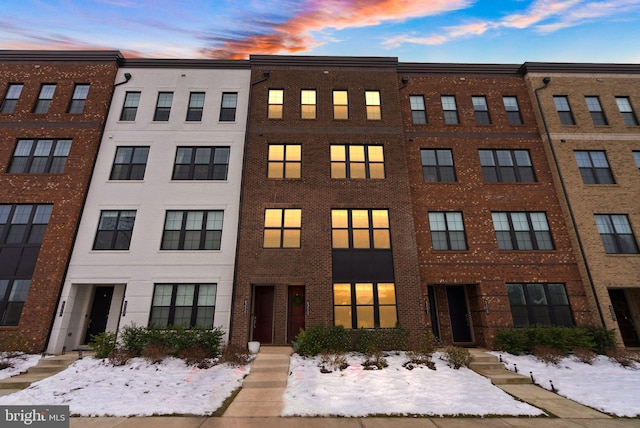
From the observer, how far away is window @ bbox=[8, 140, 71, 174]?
15148 millimetres

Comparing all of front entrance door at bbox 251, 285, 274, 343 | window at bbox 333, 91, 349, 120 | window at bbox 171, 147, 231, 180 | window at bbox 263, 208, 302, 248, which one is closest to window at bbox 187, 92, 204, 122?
window at bbox 171, 147, 231, 180

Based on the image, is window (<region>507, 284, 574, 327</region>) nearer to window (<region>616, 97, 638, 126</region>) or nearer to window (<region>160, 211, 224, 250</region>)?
window (<region>616, 97, 638, 126</region>)

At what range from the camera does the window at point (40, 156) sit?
1515 cm

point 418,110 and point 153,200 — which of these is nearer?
point 153,200

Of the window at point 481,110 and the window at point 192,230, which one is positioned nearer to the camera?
the window at point 192,230

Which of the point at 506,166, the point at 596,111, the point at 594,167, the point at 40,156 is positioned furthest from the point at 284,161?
the point at 596,111

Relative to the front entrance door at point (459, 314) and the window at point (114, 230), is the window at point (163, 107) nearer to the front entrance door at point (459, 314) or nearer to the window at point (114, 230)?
the window at point (114, 230)

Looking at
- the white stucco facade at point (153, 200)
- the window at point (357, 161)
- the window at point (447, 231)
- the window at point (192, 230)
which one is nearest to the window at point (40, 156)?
the white stucco facade at point (153, 200)

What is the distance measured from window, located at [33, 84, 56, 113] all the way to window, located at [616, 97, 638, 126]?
34.6m

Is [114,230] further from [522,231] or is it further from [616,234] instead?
[616,234]

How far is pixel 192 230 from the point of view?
14602 mm

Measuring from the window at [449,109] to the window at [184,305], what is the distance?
1663cm

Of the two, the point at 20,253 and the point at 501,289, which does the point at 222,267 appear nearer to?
the point at 20,253

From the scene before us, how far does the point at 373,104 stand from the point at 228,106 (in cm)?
885
